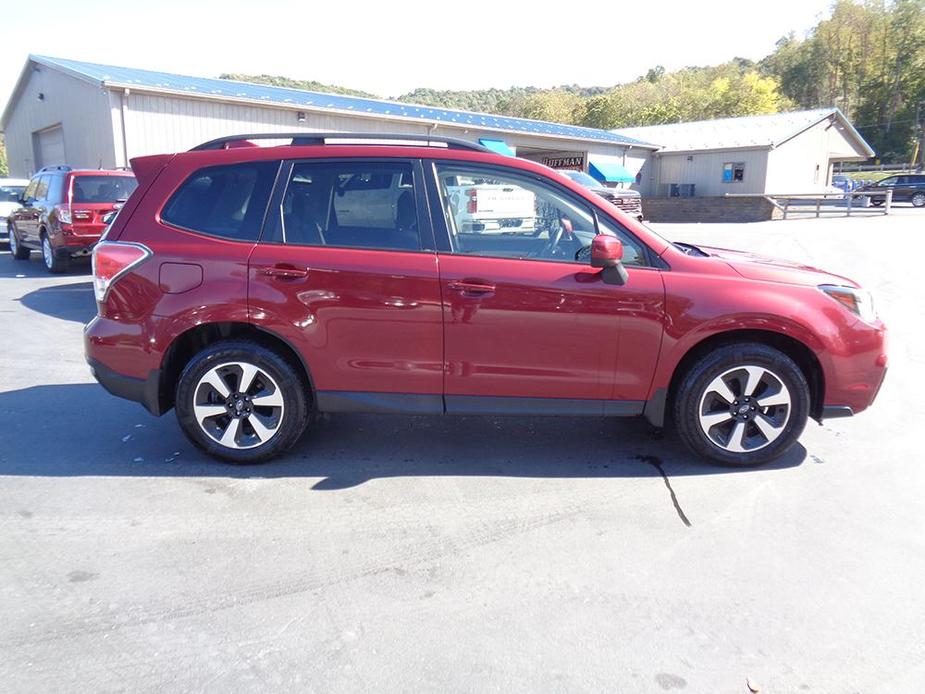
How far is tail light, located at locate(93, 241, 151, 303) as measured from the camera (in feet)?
13.1

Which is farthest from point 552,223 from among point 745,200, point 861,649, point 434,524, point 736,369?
point 745,200

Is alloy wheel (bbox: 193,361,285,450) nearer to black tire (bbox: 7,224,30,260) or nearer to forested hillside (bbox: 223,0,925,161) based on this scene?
black tire (bbox: 7,224,30,260)

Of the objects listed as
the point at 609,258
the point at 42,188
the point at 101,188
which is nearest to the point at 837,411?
the point at 609,258

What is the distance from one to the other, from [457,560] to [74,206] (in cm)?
1075

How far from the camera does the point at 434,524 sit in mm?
3482

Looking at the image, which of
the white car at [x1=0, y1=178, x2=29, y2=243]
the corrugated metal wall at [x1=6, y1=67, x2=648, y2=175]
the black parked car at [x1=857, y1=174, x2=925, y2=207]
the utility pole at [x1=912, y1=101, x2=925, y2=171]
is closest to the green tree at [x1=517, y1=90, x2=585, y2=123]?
the utility pole at [x1=912, y1=101, x2=925, y2=171]

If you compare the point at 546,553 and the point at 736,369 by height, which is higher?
the point at 736,369

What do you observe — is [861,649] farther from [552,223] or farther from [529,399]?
[552,223]

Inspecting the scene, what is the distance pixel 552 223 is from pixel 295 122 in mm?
18162

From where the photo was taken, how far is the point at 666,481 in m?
4.00

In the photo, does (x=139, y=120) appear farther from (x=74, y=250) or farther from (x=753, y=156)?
(x=753, y=156)

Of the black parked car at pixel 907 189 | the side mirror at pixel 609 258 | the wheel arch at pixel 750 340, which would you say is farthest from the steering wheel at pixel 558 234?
the black parked car at pixel 907 189

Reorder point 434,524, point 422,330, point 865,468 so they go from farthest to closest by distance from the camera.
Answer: point 865,468 < point 422,330 < point 434,524

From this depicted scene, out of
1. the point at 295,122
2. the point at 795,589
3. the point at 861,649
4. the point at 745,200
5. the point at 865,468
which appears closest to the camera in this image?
the point at 861,649
